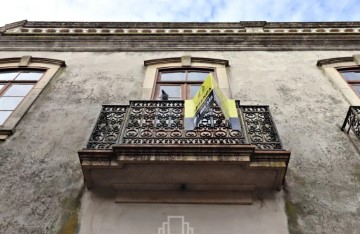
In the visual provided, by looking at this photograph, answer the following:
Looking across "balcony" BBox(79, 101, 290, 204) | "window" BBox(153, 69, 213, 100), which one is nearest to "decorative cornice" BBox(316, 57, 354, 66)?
"window" BBox(153, 69, 213, 100)

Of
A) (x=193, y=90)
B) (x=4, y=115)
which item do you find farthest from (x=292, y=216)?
(x=4, y=115)

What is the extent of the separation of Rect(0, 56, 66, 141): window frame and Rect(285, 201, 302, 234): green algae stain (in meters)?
4.94

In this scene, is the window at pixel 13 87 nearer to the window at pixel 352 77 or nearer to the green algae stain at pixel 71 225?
the green algae stain at pixel 71 225

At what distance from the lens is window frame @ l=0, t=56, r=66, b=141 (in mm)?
6391

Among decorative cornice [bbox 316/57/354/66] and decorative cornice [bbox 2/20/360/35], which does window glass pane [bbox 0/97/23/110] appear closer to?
decorative cornice [bbox 2/20/360/35]

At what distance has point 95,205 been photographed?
4.98m

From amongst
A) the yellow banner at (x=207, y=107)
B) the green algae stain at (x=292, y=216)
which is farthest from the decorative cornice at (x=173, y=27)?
the green algae stain at (x=292, y=216)

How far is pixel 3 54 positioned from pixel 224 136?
6.85 metres

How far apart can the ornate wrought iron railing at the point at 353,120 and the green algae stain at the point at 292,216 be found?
2.02 m

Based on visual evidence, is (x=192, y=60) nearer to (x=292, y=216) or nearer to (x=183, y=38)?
(x=183, y=38)

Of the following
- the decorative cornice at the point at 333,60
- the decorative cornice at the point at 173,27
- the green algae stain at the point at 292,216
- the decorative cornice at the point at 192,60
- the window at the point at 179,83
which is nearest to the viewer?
the green algae stain at the point at 292,216

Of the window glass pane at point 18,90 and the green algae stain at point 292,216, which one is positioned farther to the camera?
the window glass pane at point 18,90

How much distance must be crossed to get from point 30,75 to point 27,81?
1.13 feet

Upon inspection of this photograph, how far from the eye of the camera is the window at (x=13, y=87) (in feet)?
23.4
